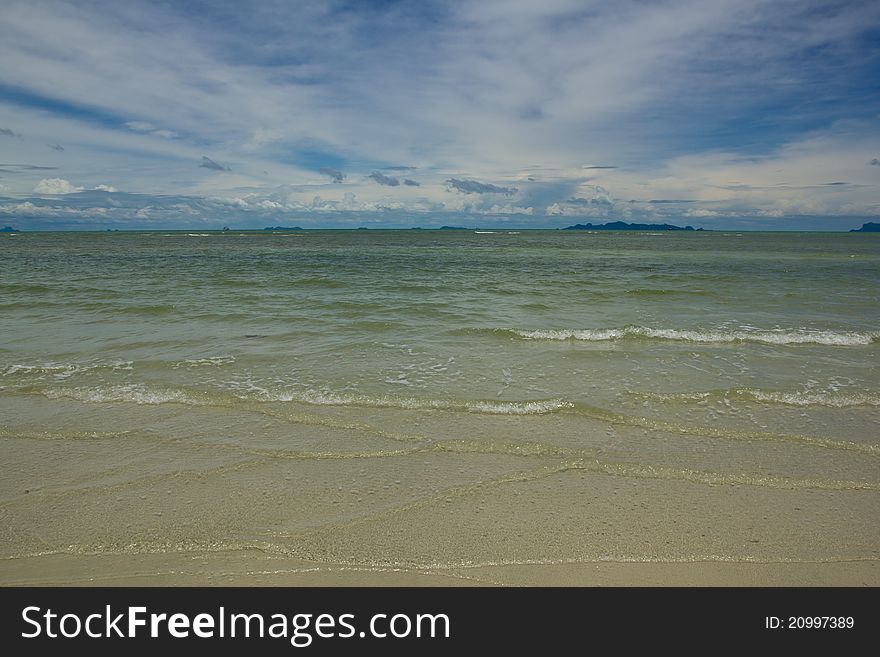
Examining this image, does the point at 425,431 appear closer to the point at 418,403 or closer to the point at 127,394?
the point at 418,403

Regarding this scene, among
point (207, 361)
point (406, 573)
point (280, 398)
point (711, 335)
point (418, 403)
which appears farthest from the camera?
point (711, 335)

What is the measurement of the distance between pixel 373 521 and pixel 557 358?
6.15 metres

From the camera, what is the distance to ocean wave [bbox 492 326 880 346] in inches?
433

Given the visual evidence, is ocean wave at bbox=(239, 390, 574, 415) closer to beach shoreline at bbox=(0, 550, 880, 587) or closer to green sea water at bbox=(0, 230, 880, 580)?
green sea water at bbox=(0, 230, 880, 580)

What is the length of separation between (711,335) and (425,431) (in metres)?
8.46

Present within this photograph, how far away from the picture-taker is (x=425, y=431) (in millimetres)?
6051

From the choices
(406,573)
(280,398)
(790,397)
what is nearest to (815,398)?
(790,397)

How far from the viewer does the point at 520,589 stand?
11.1 ft

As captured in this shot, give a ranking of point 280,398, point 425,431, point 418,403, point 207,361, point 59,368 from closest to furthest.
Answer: point 425,431, point 418,403, point 280,398, point 59,368, point 207,361

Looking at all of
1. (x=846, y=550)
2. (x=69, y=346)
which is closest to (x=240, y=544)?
(x=846, y=550)

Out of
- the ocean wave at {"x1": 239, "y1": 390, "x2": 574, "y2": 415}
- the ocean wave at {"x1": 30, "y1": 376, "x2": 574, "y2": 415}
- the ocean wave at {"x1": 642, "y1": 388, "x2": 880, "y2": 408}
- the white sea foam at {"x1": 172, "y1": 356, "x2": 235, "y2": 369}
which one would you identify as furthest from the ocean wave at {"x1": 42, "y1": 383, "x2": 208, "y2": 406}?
the ocean wave at {"x1": 642, "y1": 388, "x2": 880, "y2": 408}

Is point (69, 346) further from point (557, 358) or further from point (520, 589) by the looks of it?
point (520, 589)

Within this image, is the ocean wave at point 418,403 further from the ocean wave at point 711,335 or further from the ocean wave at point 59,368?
the ocean wave at point 711,335

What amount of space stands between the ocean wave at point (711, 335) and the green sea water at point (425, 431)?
9 cm
